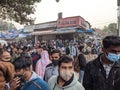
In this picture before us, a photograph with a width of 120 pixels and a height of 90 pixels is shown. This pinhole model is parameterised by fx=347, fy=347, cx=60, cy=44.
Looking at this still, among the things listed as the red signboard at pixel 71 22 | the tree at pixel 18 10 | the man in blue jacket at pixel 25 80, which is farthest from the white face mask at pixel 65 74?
the red signboard at pixel 71 22

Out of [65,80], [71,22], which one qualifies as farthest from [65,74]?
[71,22]

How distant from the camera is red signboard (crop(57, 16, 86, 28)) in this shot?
37.3 metres

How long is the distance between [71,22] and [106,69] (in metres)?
34.6

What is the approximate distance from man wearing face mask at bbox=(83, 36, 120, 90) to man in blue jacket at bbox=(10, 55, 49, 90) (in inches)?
27.3

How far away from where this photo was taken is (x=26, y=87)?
3.71 metres

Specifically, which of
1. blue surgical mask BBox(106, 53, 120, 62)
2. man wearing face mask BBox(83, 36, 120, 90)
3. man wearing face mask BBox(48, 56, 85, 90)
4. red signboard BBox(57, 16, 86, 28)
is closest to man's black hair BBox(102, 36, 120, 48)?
man wearing face mask BBox(83, 36, 120, 90)

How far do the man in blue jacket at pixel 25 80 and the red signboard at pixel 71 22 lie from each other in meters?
33.1

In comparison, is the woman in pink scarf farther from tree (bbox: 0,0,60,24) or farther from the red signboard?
the red signboard

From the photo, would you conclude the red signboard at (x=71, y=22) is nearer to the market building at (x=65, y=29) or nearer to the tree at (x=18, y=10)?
the market building at (x=65, y=29)

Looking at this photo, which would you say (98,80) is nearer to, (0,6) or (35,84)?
(35,84)

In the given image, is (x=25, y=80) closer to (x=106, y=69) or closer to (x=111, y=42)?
(x=106, y=69)

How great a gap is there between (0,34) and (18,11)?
34.3m

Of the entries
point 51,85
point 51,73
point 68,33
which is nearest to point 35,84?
point 51,85

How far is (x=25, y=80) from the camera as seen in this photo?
3.74m
